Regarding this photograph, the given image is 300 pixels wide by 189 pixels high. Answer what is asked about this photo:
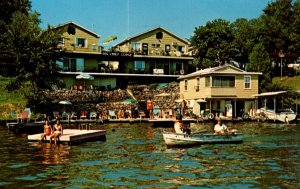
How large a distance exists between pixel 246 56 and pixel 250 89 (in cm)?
2089

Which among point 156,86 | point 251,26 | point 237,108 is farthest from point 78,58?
point 251,26

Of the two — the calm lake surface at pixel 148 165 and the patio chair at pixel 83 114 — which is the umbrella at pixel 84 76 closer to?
the patio chair at pixel 83 114

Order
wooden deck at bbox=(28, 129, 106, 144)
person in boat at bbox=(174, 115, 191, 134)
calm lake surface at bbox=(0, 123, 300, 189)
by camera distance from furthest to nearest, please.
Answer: wooden deck at bbox=(28, 129, 106, 144) → person in boat at bbox=(174, 115, 191, 134) → calm lake surface at bbox=(0, 123, 300, 189)

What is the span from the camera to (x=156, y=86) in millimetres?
67875

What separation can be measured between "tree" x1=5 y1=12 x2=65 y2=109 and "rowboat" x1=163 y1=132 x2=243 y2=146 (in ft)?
85.8

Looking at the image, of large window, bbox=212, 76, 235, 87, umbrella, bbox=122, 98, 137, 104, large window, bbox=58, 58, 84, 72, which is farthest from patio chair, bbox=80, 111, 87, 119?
large window, bbox=212, 76, 235, 87

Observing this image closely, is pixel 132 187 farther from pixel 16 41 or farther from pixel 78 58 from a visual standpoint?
pixel 78 58

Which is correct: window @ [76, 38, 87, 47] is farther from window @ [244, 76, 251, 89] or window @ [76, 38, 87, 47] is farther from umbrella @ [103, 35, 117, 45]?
window @ [244, 76, 251, 89]

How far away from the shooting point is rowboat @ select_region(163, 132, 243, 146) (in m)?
28.2

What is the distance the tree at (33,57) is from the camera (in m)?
51.1

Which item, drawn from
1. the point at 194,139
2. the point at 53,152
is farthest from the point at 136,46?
the point at 53,152

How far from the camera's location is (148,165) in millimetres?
21406

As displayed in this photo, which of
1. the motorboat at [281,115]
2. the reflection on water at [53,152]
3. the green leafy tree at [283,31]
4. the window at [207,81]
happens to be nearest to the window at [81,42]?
the window at [207,81]

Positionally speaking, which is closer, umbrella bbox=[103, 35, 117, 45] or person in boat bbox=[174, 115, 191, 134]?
person in boat bbox=[174, 115, 191, 134]
